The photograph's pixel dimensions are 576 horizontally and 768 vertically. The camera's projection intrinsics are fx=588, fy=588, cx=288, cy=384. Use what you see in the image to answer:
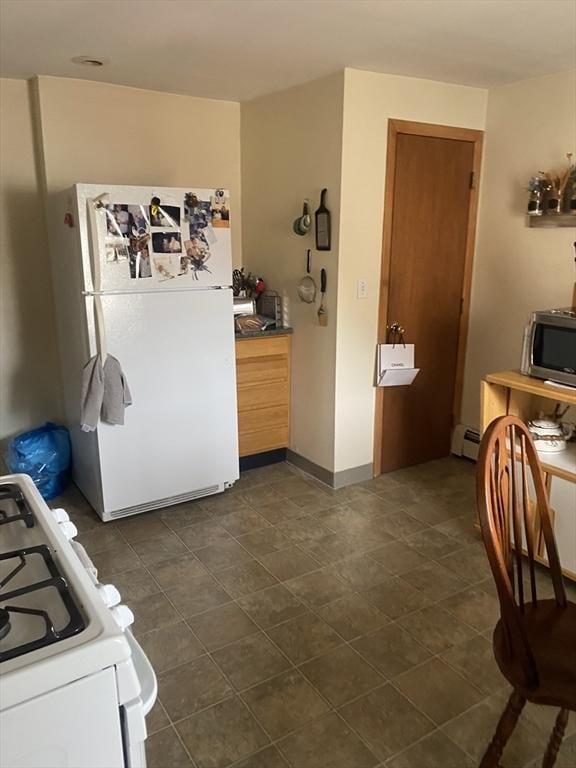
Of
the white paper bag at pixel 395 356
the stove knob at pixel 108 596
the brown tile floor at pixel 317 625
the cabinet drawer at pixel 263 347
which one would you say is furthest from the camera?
the cabinet drawer at pixel 263 347

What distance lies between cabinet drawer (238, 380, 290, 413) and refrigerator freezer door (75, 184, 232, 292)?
771 millimetres

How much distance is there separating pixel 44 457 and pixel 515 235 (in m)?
2.92

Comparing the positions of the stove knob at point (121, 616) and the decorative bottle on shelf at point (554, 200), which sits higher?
the decorative bottle on shelf at point (554, 200)

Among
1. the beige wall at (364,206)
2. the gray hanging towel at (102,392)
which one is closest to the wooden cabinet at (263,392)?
the beige wall at (364,206)

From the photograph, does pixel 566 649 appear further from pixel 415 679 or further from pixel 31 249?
pixel 31 249

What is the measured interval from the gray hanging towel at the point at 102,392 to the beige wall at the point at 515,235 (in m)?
2.17

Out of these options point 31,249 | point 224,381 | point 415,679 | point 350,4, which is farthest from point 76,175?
point 415,679

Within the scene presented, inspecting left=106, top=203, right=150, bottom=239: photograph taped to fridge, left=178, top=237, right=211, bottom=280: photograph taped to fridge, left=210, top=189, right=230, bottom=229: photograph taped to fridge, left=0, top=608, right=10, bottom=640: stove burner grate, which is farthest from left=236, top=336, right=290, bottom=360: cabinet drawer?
left=0, top=608, right=10, bottom=640: stove burner grate

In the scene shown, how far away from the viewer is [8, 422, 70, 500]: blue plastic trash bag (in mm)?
3229

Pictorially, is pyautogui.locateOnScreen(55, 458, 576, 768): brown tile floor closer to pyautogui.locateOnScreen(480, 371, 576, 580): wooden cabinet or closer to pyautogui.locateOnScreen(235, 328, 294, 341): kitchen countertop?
pyautogui.locateOnScreen(480, 371, 576, 580): wooden cabinet

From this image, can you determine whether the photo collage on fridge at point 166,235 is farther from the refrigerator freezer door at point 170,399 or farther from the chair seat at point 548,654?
the chair seat at point 548,654

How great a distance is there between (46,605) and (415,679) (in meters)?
1.47

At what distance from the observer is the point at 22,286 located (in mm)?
3406

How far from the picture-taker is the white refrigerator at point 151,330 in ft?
9.04
